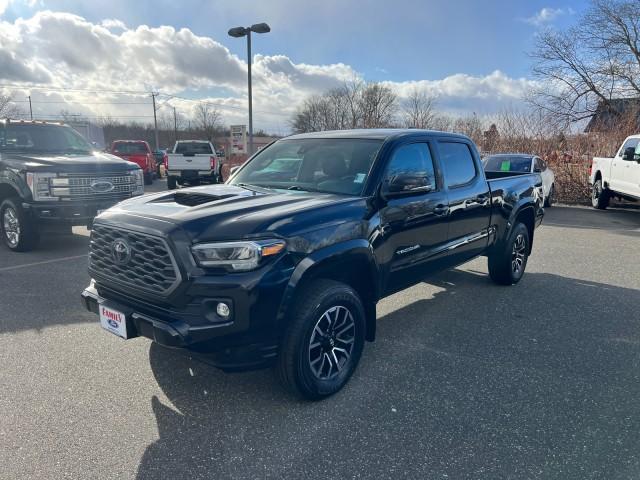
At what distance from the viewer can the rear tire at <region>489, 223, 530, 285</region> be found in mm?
5762

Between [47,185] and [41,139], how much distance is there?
69.9 inches

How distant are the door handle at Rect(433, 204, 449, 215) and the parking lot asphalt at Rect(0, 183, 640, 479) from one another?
3.78 feet

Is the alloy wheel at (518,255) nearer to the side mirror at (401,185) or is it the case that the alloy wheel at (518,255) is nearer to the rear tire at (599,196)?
the side mirror at (401,185)

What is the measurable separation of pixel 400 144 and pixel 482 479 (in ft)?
8.40

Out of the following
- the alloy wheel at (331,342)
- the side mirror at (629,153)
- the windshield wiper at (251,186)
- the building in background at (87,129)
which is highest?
the building in background at (87,129)

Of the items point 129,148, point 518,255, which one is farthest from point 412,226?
point 129,148

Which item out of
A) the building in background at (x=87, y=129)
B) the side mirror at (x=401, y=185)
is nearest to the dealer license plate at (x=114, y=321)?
the side mirror at (x=401, y=185)

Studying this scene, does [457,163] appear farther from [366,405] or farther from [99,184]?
[99,184]

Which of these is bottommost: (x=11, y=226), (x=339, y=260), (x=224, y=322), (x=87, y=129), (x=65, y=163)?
(x=11, y=226)

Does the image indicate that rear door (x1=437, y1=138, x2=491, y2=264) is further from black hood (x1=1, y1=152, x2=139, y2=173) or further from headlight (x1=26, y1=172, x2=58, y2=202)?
headlight (x1=26, y1=172, x2=58, y2=202)

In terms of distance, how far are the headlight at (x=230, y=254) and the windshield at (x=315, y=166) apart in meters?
1.16

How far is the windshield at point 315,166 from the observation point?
3.77 m

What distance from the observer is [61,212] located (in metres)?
6.89

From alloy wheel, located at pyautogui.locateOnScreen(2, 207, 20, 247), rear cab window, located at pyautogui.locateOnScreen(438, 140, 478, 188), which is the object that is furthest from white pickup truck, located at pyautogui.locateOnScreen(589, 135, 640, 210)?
alloy wheel, located at pyautogui.locateOnScreen(2, 207, 20, 247)
